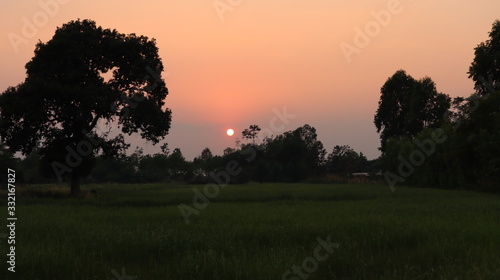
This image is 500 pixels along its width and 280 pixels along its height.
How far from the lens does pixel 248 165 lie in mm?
135625

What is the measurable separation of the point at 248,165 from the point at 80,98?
102m

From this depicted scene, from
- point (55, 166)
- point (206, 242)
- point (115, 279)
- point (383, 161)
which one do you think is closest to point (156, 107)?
point (55, 166)

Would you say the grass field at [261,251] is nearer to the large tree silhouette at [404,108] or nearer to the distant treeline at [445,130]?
the distant treeline at [445,130]

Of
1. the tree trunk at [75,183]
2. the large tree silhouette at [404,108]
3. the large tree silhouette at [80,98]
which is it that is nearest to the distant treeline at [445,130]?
the large tree silhouette at [404,108]

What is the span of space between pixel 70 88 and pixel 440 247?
31.0 m

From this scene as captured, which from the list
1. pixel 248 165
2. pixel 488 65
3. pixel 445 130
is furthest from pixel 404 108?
pixel 248 165

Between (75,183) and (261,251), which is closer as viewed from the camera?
(261,251)

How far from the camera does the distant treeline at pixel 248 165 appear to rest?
123062mm

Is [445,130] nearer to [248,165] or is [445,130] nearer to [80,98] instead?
[80,98]

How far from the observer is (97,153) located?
3847 centimetres

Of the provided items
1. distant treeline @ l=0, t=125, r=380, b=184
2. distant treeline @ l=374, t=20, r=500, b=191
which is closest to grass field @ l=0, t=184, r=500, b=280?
distant treeline @ l=374, t=20, r=500, b=191

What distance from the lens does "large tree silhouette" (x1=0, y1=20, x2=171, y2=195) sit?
33906 mm

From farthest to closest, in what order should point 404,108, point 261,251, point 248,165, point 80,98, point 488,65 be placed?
point 248,165 < point 404,108 < point 488,65 < point 80,98 < point 261,251

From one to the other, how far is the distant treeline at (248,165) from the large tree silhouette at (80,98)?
229 feet
